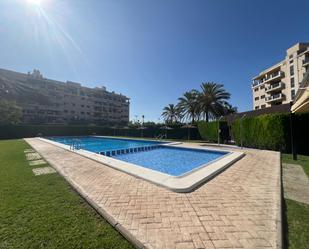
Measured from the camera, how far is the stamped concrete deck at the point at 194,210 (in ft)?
8.75

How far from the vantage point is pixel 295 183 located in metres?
5.59

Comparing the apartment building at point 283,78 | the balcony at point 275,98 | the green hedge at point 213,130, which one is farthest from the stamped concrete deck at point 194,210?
the balcony at point 275,98

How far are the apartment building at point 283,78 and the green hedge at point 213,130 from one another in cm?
2389

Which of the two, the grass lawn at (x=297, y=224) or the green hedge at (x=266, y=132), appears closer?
the grass lawn at (x=297, y=224)

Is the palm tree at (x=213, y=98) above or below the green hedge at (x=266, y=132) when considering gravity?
above

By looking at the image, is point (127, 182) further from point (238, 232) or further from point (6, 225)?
point (238, 232)

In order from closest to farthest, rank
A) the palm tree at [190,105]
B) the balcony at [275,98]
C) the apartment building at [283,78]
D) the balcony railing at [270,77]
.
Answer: the palm tree at [190,105] → the apartment building at [283,78] → the balcony at [275,98] → the balcony railing at [270,77]

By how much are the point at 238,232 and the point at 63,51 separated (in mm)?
16759

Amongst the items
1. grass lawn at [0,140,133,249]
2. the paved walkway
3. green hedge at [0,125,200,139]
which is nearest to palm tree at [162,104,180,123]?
green hedge at [0,125,200,139]

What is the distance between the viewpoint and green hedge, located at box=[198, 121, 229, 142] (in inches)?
733

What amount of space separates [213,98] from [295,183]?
932 inches

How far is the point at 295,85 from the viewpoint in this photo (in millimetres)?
35719

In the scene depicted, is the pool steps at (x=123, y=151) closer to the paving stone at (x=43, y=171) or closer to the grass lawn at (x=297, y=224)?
the paving stone at (x=43, y=171)

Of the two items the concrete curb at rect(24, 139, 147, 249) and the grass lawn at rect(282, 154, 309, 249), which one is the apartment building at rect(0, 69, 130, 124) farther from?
the grass lawn at rect(282, 154, 309, 249)
